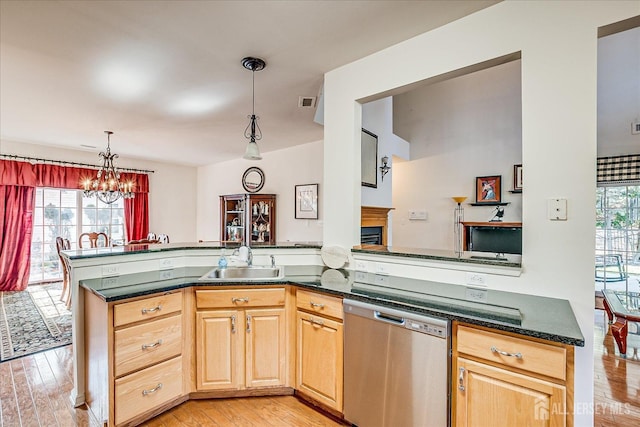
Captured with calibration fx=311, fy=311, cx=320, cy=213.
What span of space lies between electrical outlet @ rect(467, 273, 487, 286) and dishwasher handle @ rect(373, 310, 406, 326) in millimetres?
577

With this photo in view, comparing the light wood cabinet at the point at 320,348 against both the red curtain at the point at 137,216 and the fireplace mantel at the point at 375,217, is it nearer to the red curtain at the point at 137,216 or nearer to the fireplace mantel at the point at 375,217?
the fireplace mantel at the point at 375,217

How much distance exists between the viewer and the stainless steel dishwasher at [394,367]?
1.48 m

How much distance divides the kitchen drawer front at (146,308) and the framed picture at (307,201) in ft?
10.8

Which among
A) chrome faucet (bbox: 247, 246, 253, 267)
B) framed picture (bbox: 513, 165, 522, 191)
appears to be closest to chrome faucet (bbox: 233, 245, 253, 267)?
chrome faucet (bbox: 247, 246, 253, 267)

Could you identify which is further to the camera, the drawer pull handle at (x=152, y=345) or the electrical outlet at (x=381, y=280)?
the electrical outlet at (x=381, y=280)

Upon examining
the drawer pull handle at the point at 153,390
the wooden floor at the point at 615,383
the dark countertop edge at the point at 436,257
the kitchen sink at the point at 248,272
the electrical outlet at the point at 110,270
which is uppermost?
the dark countertop edge at the point at 436,257

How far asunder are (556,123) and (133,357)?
2663 millimetres

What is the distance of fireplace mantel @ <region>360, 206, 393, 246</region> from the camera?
3.77 meters

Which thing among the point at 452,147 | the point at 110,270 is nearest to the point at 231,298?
the point at 110,270

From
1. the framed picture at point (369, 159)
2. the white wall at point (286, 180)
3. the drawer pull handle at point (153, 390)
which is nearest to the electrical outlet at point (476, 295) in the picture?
the drawer pull handle at point (153, 390)

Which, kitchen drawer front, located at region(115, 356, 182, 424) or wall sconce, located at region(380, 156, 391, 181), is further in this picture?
wall sconce, located at region(380, 156, 391, 181)

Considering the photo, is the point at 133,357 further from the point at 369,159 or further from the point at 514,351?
the point at 369,159

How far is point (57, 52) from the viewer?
7.51 feet

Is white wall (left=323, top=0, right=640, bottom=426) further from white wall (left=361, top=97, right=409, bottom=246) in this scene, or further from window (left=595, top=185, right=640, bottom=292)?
window (left=595, top=185, right=640, bottom=292)
